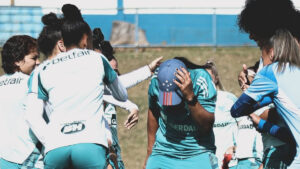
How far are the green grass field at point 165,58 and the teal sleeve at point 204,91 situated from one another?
893 centimetres

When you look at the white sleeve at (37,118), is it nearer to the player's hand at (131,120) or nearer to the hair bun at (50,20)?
the hair bun at (50,20)

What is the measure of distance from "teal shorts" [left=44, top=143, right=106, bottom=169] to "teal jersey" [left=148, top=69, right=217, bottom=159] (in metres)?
0.90

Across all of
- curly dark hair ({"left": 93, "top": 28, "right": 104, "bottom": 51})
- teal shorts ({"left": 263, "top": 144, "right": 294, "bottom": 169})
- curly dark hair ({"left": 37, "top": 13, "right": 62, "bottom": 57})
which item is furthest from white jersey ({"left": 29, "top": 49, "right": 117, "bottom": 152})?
curly dark hair ({"left": 93, "top": 28, "right": 104, "bottom": 51})

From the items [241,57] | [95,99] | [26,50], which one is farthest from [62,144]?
[241,57]

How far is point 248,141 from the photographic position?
23.1 feet

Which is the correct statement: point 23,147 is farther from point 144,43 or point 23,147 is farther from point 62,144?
point 144,43

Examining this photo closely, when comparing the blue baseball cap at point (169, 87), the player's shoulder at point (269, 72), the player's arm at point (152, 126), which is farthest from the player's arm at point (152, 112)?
the player's shoulder at point (269, 72)

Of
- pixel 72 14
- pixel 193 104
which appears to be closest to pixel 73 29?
pixel 72 14

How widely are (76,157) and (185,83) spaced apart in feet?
3.45

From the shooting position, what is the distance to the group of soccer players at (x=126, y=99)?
4129mm

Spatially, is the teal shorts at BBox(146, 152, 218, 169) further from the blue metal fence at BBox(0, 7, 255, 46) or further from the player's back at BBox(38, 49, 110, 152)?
A: the blue metal fence at BBox(0, 7, 255, 46)

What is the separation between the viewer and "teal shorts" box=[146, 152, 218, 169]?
191 inches

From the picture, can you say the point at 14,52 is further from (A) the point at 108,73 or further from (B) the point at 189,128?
(B) the point at 189,128

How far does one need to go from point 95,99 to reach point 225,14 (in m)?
14.1
